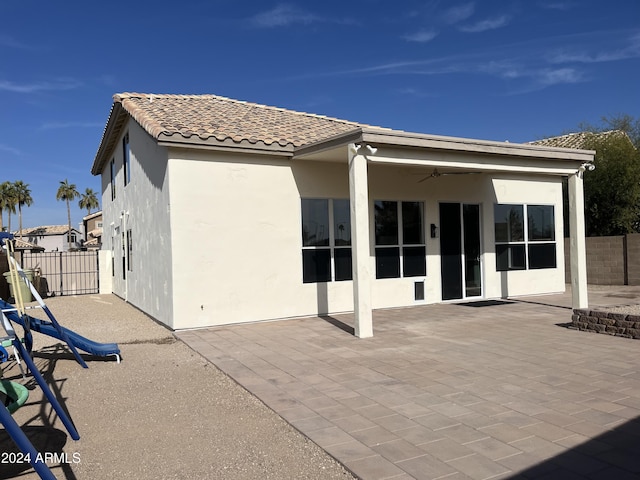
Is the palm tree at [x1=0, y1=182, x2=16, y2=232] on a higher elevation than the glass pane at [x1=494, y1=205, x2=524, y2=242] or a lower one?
higher

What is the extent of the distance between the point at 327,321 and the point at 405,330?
1.81m

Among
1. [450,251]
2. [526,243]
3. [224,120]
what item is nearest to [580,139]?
[526,243]

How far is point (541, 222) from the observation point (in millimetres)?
14219

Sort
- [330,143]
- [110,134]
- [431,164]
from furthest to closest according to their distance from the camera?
[110,134] < [431,164] < [330,143]

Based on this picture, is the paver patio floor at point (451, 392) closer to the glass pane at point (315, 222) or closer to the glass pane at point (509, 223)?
the glass pane at point (315, 222)

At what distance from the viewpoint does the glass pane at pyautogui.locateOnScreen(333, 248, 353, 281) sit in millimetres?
11102

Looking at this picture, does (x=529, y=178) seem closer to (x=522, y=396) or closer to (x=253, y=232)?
(x=253, y=232)

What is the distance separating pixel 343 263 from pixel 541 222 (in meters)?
6.52

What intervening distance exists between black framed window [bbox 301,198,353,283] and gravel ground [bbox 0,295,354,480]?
3.69 m

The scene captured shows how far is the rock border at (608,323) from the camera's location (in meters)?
7.95

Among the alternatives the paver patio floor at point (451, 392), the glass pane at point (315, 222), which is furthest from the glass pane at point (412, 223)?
the paver patio floor at point (451, 392)

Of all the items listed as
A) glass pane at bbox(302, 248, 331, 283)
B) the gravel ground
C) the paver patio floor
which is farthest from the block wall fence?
the gravel ground

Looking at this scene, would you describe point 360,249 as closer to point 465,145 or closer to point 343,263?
point 343,263

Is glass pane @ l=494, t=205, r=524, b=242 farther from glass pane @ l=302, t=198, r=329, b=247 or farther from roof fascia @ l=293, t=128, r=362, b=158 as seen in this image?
roof fascia @ l=293, t=128, r=362, b=158
